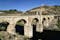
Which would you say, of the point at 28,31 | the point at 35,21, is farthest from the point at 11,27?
the point at 35,21

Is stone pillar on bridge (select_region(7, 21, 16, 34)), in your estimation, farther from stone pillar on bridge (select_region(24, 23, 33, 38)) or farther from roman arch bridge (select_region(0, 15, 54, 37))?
stone pillar on bridge (select_region(24, 23, 33, 38))

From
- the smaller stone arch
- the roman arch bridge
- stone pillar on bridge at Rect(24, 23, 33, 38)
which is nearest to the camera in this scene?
the roman arch bridge

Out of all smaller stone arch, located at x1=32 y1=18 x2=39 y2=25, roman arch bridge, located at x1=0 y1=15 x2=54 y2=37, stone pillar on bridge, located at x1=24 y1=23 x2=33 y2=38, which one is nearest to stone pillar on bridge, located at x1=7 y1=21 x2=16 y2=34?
roman arch bridge, located at x1=0 y1=15 x2=54 y2=37

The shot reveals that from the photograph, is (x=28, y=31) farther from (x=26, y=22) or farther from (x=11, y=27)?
(x=11, y=27)

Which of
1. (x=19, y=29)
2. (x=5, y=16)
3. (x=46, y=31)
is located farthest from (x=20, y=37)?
(x=46, y=31)

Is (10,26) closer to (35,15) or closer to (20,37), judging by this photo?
(20,37)

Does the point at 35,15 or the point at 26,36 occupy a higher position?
the point at 35,15

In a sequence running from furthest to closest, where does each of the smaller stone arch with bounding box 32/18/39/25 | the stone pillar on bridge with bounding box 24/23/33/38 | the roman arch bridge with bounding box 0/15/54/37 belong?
the smaller stone arch with bounding box 32/18/39/25 → the stone pillar on bridge with bounding box 24/23/33/38 → the roman arch bridge with bounding box 0/15/54/37

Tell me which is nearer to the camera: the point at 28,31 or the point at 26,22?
the point at 28,31

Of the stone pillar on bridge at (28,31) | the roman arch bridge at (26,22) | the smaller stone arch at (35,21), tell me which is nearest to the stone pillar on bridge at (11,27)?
the roman arch bridge at (26,22)

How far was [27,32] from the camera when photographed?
3647 centimetres

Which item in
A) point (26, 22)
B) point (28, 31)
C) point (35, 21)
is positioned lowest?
point (28, 31)

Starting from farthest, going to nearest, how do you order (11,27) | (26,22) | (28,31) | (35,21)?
1. (35,21)
2. (26,22)
3. (28,31)
4. (11,27)

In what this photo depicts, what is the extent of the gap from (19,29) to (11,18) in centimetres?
892
